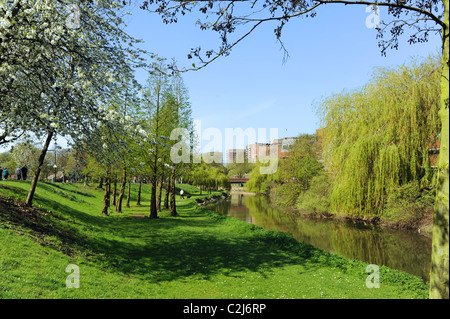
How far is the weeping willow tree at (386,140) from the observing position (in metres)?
23.3

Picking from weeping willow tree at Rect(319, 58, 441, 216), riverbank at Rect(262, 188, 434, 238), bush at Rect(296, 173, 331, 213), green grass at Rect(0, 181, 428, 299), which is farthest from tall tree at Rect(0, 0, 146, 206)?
bush at Rect(296, 173, 331, 213)

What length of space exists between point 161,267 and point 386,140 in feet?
69.0

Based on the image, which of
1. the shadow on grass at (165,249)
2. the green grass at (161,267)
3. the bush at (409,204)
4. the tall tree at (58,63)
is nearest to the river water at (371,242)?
the bush at (409,204)

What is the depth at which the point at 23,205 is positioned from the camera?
13.4 m

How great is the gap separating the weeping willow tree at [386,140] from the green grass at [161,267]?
12268 millimetres

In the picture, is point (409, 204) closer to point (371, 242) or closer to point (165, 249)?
point (371, 242)

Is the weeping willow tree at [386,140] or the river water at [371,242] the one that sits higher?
the weeping willow tree at [386,140]

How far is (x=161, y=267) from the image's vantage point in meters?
11.0

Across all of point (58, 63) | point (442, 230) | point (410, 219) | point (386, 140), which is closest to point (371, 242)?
point (410, 219)

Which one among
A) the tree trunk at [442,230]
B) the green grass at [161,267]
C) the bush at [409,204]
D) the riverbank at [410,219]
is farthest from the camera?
the bush at [409,204]

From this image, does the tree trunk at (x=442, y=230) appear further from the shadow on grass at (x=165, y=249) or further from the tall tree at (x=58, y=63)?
the tall tree at (x=58, y=63)

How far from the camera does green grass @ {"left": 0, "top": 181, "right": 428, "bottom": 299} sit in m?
7.94

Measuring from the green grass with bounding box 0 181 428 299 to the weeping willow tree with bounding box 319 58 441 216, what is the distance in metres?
12.3
